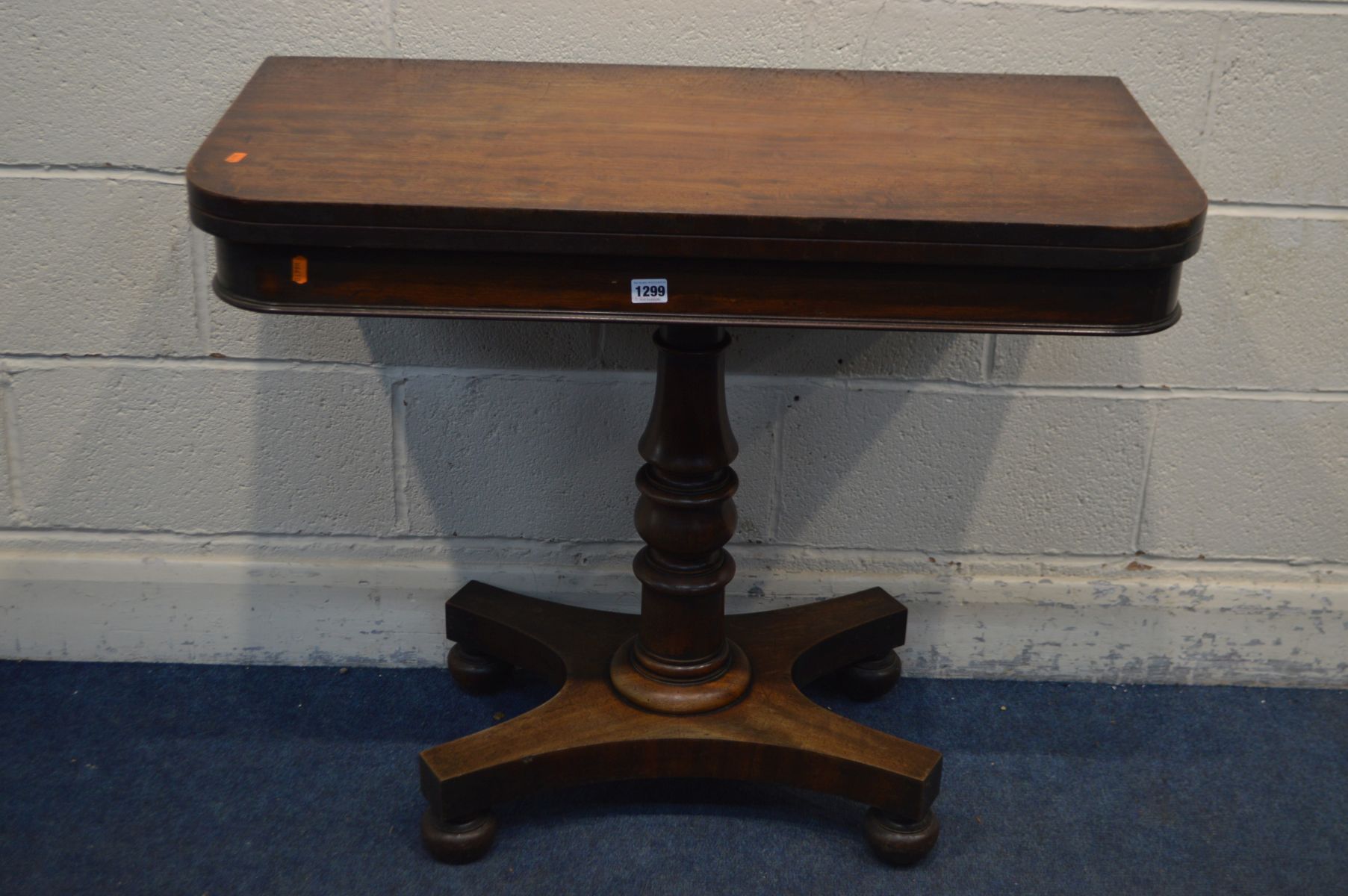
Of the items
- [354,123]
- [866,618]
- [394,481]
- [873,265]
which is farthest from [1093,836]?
[354,123]

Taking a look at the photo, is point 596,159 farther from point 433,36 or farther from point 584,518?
point 584,518

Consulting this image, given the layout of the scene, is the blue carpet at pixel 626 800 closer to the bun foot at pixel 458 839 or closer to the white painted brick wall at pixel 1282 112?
the bun foot at pixel 458 839

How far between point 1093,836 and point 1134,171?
34.6 inches

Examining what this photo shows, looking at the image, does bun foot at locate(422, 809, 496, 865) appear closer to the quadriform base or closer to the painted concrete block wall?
the quadriform base

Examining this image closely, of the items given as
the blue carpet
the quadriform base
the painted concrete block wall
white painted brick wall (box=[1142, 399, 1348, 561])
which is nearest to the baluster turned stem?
the quadriform base

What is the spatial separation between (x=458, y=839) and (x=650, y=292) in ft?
2.61

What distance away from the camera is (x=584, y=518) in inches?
79.7

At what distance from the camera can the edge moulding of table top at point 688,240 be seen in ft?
3.92

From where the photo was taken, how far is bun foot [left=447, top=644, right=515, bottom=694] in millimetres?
1990

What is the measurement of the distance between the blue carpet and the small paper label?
2.56ft

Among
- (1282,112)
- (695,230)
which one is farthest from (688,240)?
(1282,112)

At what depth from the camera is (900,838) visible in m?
1.67

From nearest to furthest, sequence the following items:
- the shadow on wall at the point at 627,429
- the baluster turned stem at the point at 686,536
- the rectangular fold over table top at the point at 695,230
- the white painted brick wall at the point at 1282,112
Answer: the rectangular fold over table top at the point at 695,230 → the baluster turned stem at the point at 686,536 → the white painted brick wall at the point at 1282,112 → the shadow on wall at the point at 627,429

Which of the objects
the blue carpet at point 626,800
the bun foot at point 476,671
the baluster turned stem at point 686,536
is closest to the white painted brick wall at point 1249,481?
the blue carpet at point 626,800
